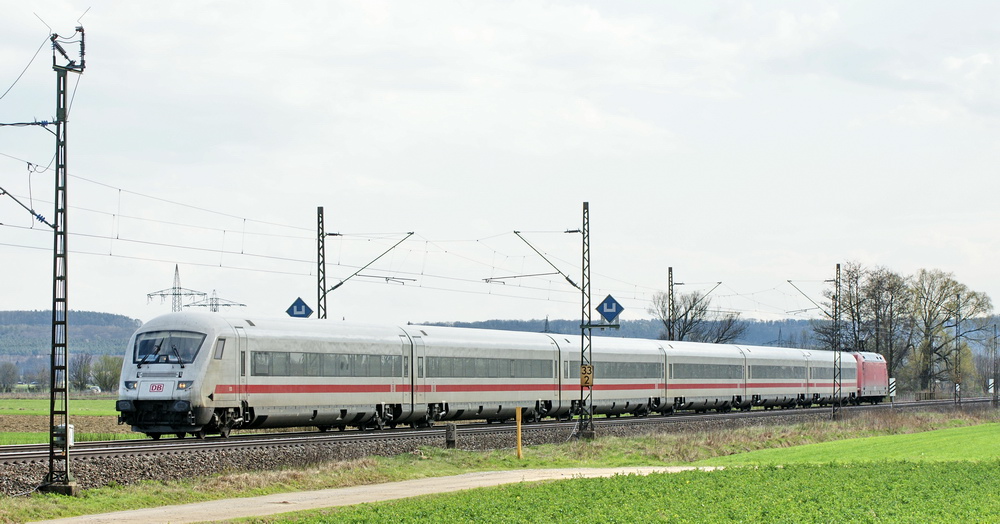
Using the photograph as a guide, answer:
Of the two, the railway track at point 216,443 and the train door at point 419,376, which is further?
the train door at point 419,376

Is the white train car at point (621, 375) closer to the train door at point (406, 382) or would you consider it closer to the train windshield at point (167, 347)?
the train door at point (406, 382)

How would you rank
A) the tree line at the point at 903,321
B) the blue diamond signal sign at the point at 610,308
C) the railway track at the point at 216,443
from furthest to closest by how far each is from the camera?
the tree line at the point at 903,321 → the blue diamond signal sign at the point at 610,308 → the railway track at the point at 216,443

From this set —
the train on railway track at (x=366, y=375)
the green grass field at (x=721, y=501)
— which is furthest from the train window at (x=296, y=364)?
the green grass field at (x=721, y=501)

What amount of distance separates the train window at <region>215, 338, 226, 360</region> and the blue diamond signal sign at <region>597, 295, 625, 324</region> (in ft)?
41.6

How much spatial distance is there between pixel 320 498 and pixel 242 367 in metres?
9.92

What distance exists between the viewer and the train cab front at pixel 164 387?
3219 cm

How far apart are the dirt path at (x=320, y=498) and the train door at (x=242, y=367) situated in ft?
23.2

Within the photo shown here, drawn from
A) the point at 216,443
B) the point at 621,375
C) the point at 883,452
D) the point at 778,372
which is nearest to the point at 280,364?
the point at 216,443

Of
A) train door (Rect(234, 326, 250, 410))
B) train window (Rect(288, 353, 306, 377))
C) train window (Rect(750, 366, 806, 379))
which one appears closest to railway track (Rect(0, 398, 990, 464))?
train door (Rect(234, 326, 250, 410))

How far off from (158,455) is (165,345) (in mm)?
7945

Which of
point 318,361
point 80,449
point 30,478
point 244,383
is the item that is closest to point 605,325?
point 318,361

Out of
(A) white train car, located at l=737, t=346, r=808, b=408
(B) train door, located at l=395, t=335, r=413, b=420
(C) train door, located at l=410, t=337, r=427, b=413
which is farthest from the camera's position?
(A) white train car, located at l=737, t=346, r=808, b=408

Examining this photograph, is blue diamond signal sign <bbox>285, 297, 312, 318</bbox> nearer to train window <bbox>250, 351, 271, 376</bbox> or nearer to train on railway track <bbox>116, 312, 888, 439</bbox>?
train on railway track <bbox>116, 312, 888, 439</bbox>

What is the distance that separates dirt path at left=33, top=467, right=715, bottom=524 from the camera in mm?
21375
